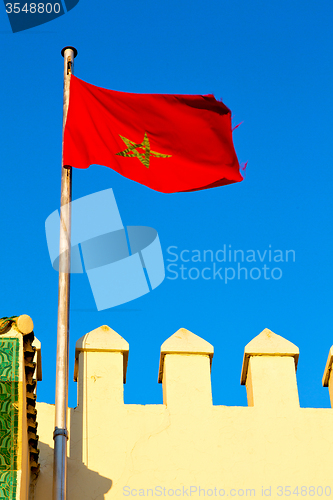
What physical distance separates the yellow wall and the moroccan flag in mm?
1932

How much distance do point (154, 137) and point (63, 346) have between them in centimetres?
342

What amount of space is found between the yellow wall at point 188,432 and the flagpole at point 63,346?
51.1 inches

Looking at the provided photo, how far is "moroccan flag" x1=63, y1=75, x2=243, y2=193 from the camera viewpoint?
369 inches

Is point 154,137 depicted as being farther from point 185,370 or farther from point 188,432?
point 188,432

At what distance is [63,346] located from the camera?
25.8ft

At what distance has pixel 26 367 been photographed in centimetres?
700

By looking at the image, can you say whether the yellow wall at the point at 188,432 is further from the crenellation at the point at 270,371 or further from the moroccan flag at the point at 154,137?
the moroccan flag at the point at 154,137

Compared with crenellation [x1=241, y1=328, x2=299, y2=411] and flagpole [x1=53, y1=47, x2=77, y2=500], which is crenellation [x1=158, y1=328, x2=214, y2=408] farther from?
flagpole [x1=53, y1=47, x2=77, y2=500]

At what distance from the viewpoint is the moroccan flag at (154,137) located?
9.37m

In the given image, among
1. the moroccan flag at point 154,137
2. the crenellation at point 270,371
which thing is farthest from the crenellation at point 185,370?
the moroccan flag at point 154,137

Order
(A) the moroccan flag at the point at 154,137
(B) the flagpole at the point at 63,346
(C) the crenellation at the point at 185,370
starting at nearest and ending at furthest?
(B) the flagpole at the point at 63,346 < (A) the moroccan flag at the point at 154,137 < (C) the crenellation at the point at 185,370

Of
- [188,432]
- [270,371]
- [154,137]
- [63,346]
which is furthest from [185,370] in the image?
[154,137]

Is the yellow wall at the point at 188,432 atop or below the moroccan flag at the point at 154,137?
below

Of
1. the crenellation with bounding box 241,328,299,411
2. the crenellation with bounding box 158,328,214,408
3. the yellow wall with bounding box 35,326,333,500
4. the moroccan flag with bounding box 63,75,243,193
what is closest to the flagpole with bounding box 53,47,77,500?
the moroccan flag with bounding box 63,75,243,193
